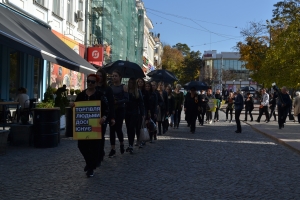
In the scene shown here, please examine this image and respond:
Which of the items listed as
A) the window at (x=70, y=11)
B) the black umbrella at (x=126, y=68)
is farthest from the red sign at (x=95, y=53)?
the black umbrella at (x=126, y=68)

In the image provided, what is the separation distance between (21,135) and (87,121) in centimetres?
485

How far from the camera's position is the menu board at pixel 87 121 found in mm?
7578

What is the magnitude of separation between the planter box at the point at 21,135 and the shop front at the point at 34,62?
→ 6.07 ft

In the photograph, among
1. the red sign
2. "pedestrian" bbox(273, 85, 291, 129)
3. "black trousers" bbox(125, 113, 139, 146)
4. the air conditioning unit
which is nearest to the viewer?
"black trousers" bbox(125, 113, 139, 146)

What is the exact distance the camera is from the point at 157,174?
8281 mm

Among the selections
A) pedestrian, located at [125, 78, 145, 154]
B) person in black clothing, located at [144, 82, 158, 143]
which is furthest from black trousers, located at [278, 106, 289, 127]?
pedestrian, located at [125, 78, 145, 154]

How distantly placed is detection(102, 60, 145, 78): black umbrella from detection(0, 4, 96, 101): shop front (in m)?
0.65

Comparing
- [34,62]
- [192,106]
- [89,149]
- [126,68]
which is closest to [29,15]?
[34,62]

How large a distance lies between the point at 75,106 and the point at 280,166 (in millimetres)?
4385

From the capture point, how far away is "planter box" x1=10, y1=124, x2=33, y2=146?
11859 mm

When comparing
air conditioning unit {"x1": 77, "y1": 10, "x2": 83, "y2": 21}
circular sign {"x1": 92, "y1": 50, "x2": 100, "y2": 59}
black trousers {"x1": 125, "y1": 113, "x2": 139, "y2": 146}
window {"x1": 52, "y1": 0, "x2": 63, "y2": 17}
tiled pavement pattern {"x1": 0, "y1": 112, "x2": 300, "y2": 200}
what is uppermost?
air conditioning unit {"x1": 77, "y1": 10, "x2": 83, "y2": 21}

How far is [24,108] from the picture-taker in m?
15.7

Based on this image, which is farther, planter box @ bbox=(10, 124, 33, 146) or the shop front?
the shop front

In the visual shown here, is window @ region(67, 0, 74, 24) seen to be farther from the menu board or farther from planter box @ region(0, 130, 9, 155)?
the menu board
